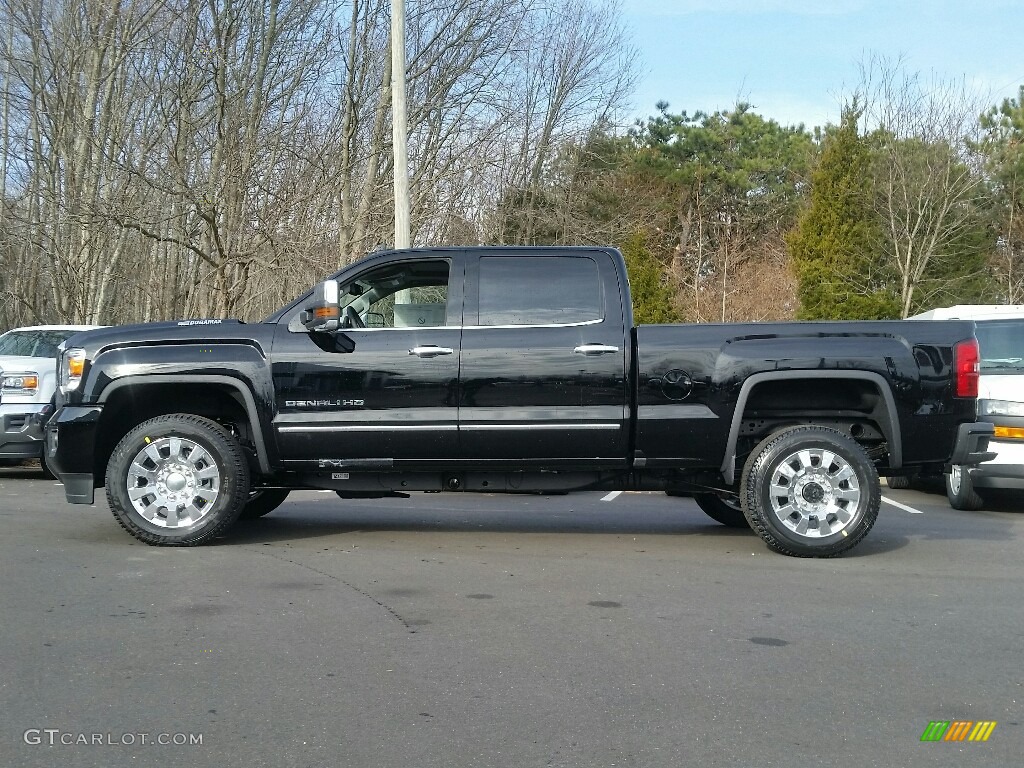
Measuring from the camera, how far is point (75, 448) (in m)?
7.57

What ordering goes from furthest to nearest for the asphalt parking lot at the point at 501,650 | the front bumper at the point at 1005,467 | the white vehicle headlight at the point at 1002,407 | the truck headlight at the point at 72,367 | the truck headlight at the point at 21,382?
the truck headlight at the point at 21,382, the white vehicle headlight at the point at 1002,407, the front bumper at the point at 1005,467, the truck headlight at the point at 72,367, the asphalt parking lot at the point at 501,650

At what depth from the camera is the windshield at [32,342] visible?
43.5 feet

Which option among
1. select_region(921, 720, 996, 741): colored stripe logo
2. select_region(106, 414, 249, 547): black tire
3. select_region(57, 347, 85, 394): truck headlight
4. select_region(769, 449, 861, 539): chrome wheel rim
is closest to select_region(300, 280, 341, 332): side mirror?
select_region(106, 414, 249, 547): black tire

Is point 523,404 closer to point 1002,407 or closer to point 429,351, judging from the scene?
point 429,351

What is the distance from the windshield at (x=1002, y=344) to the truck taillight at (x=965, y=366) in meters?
3.31

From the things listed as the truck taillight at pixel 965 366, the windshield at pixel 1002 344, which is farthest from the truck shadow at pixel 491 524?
the windshield at pixel 1002 344

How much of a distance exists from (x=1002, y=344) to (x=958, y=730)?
25.2 feet

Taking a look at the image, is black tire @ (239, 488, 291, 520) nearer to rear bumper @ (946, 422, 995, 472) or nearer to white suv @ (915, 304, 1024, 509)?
rear bumper @ (946, 422, 995, 472)

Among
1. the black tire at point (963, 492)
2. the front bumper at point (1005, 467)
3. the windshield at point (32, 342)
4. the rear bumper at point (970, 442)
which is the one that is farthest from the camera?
the windshield at point (32, 342)

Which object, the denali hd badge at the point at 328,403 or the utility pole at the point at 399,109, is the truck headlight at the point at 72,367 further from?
the utility pole at the point at 399,109

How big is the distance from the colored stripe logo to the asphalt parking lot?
1.7 inches

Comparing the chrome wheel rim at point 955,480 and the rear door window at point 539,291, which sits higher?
the rear door window at point 539,291

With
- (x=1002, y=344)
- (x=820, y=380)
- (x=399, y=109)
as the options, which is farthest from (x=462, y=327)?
(x=399, y=109)

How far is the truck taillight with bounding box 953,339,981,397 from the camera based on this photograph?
7.46 metres
